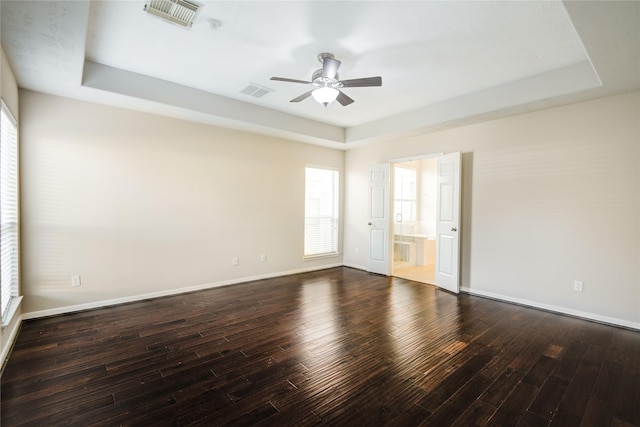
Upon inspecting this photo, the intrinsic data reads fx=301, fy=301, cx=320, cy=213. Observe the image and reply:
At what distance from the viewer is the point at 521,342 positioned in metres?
3.01

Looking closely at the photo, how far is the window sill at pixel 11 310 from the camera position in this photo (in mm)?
2737

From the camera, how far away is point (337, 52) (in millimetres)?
3033

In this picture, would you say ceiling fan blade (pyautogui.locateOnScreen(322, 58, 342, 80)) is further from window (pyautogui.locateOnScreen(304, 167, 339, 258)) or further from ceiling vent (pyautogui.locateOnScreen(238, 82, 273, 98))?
window (pyautogui.locateOnScreen(304, 167, 339, 258))

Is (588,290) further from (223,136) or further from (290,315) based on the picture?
(223,136)

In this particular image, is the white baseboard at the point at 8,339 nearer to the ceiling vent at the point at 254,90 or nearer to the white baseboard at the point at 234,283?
the white baseboard at the point at 234,283

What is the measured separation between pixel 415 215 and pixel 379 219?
2.06 meters

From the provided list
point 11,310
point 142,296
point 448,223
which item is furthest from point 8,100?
point 448,223

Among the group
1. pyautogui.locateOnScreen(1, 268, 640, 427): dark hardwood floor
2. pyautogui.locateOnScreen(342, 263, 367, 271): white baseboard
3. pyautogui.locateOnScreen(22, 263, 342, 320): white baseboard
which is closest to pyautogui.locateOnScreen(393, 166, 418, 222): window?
pyautogui.locateOnScreen(342, 263, 367, 271): white baseboard

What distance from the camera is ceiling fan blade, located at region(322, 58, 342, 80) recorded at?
2996mm

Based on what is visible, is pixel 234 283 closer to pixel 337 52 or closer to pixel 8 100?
pixel 8 100

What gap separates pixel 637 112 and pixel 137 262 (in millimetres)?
6360

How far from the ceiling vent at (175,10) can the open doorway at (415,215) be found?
525 centimetres

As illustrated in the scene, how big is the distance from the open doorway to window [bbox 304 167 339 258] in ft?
4.98

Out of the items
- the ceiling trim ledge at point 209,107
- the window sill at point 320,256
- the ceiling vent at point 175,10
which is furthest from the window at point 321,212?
the ceiling vent at point 175,10
